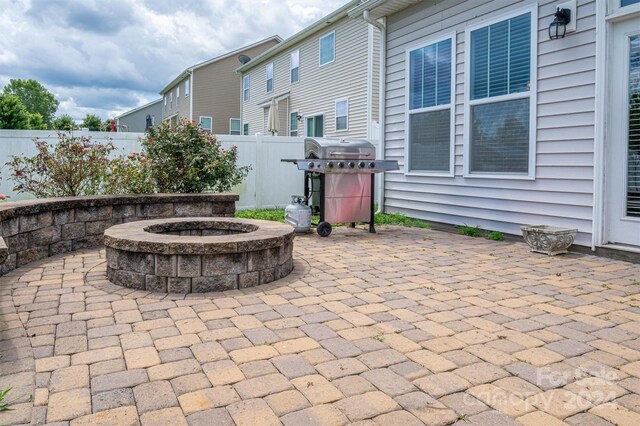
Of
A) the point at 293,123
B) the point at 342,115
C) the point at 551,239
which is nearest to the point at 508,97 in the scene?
the point at 551,239

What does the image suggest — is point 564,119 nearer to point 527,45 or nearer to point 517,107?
point 517,107

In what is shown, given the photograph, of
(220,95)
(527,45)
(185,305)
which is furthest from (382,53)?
(220,95)

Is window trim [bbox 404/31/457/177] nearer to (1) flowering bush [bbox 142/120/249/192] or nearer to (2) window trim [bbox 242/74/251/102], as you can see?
(1) flowering bush [bbox 142/120/249/192]

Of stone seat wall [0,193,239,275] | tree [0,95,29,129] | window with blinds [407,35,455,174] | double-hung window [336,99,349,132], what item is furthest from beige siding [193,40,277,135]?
stone seat wall [0,193,239,275]

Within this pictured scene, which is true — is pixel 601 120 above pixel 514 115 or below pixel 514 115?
below

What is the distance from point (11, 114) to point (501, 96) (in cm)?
2114

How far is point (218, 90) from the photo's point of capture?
75.9 ft

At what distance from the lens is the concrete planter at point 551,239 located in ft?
17.2

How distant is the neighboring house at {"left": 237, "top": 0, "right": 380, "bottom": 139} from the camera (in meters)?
12.8

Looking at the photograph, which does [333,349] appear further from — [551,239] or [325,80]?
[325,80]

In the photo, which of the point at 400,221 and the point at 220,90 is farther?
the point at 220,90

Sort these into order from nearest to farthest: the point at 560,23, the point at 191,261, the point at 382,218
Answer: the point at 191,261 < the point at 560,23 < the point at 382,218

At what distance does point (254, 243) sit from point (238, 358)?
4.94ft

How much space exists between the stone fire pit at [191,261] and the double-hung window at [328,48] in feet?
36.8
